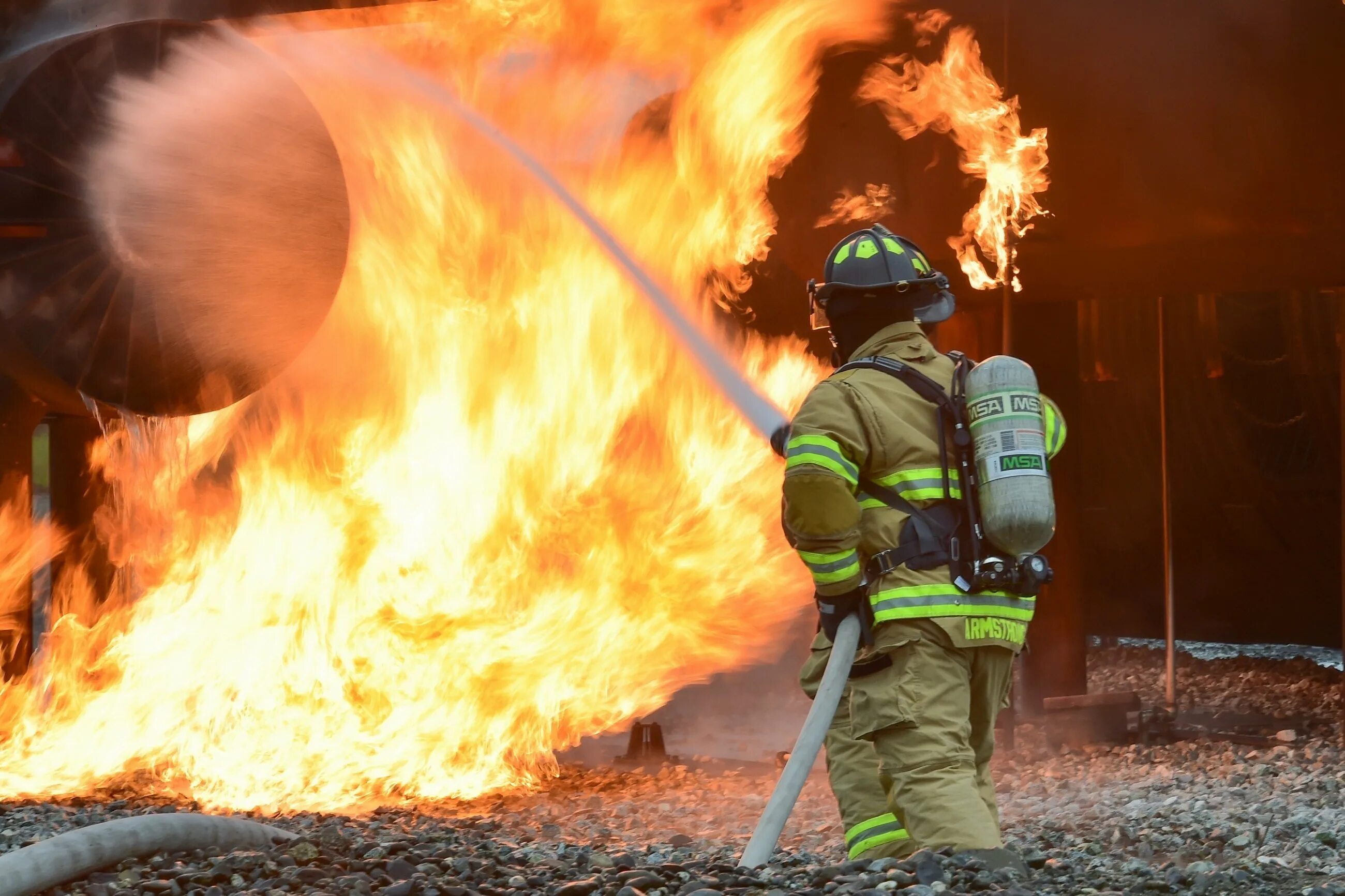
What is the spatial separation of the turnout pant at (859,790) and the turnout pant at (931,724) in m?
0.06

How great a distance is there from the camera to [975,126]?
6703 millimetres

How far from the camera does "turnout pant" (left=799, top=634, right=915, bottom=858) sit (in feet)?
12.6

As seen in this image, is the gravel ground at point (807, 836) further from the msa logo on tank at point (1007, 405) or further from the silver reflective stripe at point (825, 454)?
the msa logo on tank at point (1007, 405)

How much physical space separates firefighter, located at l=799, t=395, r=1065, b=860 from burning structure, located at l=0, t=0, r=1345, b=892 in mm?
2836

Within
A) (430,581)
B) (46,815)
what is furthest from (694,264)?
(46,815)

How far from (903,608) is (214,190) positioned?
14.1ft

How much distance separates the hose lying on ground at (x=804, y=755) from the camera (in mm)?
3758

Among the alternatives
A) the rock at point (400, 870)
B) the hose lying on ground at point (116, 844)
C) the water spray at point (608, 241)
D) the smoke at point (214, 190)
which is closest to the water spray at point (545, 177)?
the water spray at point (608, 241)

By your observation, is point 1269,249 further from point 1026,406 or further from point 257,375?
point 257,375

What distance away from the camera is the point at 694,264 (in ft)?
24.8

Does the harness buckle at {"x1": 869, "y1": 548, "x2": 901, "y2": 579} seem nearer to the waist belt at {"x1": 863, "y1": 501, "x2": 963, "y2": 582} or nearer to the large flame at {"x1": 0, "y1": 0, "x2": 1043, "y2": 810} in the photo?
the waist belt at {"x1": 863, "y1": 501, "x2": 963, "y2": 582}

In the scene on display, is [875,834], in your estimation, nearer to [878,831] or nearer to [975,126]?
[878,831]

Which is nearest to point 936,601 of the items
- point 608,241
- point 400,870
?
point 400,870

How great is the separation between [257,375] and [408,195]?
131 centimetres
